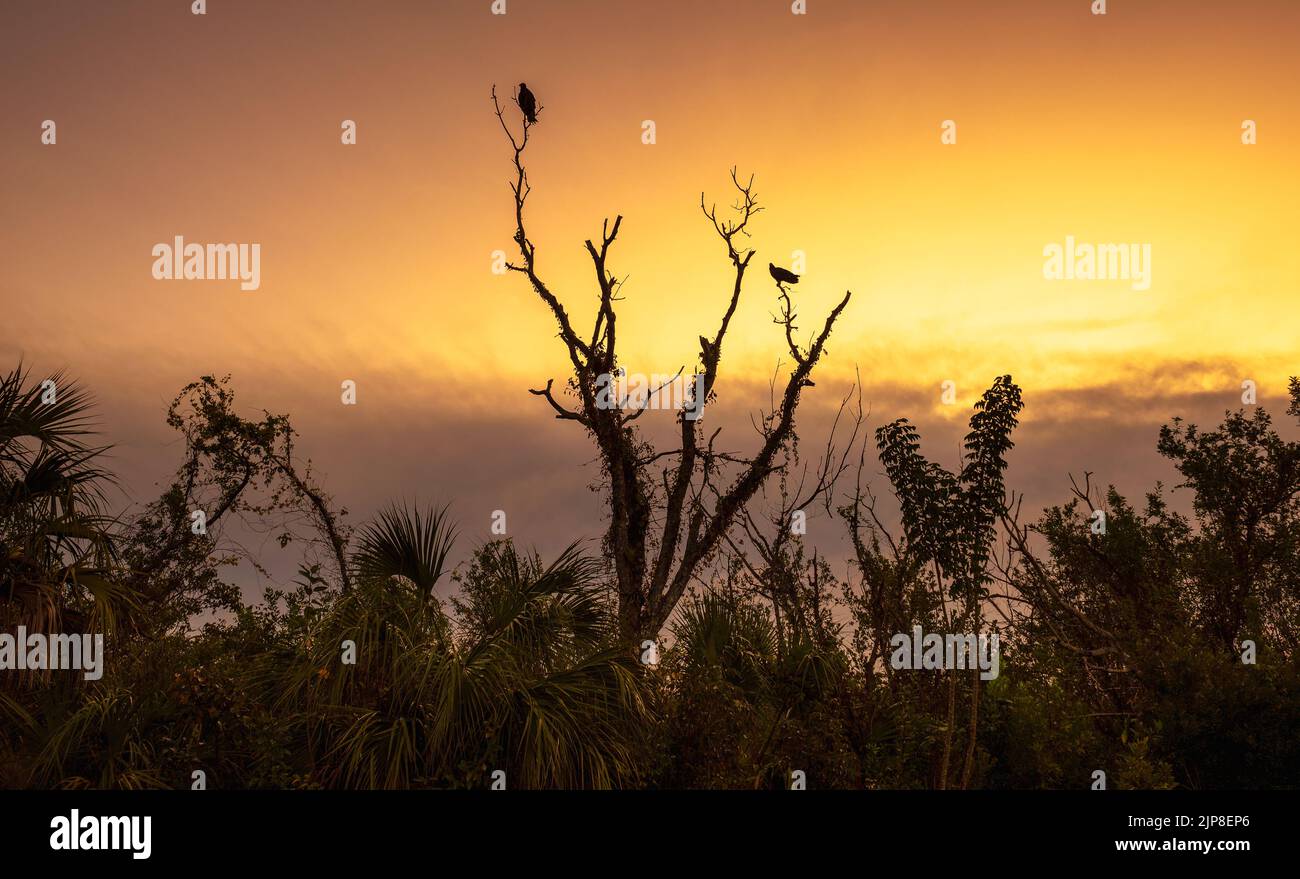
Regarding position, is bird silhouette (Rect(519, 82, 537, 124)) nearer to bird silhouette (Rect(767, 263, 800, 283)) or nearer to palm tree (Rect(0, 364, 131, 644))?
bird silhouette (Rect(767, 263, 800, 283))

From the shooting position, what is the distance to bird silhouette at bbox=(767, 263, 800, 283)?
66.5 ft

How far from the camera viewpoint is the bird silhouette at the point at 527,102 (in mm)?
20531

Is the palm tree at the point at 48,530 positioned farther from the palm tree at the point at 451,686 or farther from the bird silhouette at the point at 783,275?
the bird silhouette at the point at 783,275

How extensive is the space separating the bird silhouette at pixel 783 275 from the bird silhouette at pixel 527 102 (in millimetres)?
5661

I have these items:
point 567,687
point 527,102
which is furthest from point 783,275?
point 567,687

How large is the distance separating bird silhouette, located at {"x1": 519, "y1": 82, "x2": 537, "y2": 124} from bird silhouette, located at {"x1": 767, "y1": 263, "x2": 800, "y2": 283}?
5.66 meters

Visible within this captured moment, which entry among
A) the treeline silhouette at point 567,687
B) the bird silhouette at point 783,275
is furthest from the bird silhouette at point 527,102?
the treeline silhouette at point 567,687

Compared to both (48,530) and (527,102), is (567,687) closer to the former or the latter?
(48,530)

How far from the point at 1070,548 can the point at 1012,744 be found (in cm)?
A: 1069

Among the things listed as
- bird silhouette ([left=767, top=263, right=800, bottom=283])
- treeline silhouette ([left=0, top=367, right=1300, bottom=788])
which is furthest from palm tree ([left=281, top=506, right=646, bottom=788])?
bird silhouette ([left=767, top=263, right=800, bottom=283])

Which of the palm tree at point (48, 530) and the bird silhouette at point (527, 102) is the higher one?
the bird silhouette at point (527, 102)

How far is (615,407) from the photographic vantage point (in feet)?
68.2
